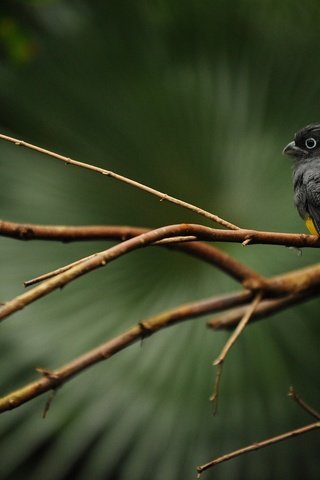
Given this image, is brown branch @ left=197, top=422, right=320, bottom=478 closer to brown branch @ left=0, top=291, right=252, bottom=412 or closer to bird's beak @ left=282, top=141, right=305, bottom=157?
brown branch @ left=0, top=291, right=252, bottom=412

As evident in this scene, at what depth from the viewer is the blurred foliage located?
201cm

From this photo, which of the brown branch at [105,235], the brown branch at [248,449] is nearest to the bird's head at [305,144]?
the brown branch at [105,235]

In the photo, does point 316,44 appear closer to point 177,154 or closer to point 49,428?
point 177,154

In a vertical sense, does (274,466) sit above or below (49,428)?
below

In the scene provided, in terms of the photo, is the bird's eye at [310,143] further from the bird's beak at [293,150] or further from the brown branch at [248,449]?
the brown branch at [248,449]

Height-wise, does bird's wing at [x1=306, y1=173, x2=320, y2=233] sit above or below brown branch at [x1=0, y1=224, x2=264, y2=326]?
above

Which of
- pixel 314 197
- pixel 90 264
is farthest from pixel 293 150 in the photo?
pixel 90 264

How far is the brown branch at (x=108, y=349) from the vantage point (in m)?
1.07

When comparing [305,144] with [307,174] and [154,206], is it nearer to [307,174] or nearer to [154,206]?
[307,174]

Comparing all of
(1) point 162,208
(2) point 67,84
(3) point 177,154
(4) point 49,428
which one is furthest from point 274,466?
(2) point 67,84

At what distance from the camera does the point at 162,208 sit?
6.98 feet

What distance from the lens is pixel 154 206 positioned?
7.03 feet

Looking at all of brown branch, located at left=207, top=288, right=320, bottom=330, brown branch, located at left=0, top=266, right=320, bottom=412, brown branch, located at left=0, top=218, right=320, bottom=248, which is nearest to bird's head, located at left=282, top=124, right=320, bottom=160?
brown branch, located at left=207, top=288, right=320, bottom=330

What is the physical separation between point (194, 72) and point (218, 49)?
0.12m
